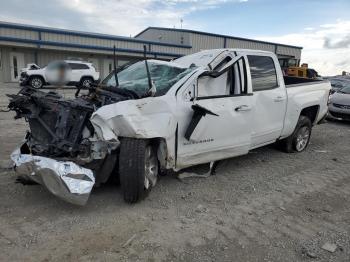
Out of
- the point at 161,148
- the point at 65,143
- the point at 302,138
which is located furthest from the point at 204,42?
the point at 65,143

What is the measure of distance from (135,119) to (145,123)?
0.14m

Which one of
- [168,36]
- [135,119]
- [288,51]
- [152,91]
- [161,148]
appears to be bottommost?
[161,148]

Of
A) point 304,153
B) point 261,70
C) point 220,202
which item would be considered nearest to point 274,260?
point 220,202

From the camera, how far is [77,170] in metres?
3.88

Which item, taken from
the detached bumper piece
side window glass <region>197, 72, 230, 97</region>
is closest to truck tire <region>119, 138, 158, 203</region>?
the detached bumper piece

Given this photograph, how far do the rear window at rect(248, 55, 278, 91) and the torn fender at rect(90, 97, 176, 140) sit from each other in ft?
6.72

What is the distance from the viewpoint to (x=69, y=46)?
28672mm

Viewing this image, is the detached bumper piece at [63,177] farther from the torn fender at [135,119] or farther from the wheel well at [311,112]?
the wheel well at [311,112]

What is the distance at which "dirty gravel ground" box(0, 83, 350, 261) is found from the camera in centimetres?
333

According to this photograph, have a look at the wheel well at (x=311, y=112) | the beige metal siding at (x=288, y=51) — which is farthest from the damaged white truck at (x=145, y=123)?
the beige metal siding at (x=288, y=51)

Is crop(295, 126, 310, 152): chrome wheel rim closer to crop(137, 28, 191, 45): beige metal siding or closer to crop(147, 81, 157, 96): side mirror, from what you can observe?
crop(147, 81, 157, 96): side mirror

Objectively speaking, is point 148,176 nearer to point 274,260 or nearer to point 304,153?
point 274,260

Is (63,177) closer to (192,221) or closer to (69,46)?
(192,221)

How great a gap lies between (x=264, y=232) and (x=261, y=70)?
311 cm
